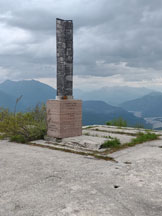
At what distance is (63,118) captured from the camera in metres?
7.12

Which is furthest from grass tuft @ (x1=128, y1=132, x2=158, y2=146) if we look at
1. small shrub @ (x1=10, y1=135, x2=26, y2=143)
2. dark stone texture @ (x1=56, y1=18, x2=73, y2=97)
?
small shrub @ (x1=10, y1=135, x2=26, y2=143)

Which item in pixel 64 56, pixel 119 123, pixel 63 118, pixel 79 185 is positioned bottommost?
pixel 79 185

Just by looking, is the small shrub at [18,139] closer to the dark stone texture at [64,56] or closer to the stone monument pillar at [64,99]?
the stone monument pillar at [64,99]

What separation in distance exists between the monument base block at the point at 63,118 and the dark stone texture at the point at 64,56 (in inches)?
16.6

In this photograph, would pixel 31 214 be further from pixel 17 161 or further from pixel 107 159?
pixel 107 159

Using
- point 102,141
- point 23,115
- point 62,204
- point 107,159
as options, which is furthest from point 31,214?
point 23,115

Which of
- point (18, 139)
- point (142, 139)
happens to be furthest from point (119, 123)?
point (18, 139)

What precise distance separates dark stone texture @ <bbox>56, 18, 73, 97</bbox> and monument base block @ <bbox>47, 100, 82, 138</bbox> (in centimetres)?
42

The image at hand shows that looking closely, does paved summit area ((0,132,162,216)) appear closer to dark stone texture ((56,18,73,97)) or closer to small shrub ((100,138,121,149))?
small shrub ((100,138,121,149))

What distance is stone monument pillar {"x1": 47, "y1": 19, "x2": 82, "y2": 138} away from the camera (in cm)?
712

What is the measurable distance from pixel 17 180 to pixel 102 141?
3215 mm

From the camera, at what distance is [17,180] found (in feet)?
12.0

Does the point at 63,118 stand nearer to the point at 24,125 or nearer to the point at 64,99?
the point at 64,99

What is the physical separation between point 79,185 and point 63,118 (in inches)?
152
